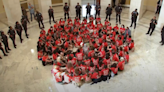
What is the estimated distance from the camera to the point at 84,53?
7777mm

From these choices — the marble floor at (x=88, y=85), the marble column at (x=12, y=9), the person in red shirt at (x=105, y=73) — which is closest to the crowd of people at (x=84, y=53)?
the person in red shirt at (x=105, y=73)

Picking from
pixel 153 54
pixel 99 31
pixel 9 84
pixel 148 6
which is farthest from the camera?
pixel 148 6

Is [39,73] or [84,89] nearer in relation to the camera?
[84,89]

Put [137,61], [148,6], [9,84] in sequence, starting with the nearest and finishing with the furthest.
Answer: [9,84] < [137,61] < [148,6]

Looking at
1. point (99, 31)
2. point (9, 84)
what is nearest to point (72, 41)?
point (99, 31)

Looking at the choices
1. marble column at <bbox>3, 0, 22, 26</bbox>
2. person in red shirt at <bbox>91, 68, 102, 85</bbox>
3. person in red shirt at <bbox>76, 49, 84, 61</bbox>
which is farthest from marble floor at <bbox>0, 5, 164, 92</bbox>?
marble column at <bbox>3, 0, 22, 26</bbox>

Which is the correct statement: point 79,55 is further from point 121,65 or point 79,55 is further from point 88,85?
point 121,65

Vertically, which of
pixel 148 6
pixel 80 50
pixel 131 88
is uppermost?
pixel 148 6

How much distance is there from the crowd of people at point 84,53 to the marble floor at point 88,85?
0.32 m

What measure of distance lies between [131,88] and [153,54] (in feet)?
10.3

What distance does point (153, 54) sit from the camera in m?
8.20

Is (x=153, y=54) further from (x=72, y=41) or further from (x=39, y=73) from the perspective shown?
(x=39, y=73)

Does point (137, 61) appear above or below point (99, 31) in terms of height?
below

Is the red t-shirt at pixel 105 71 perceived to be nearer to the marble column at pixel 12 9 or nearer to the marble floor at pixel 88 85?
the marble floor at pixel 88 85
